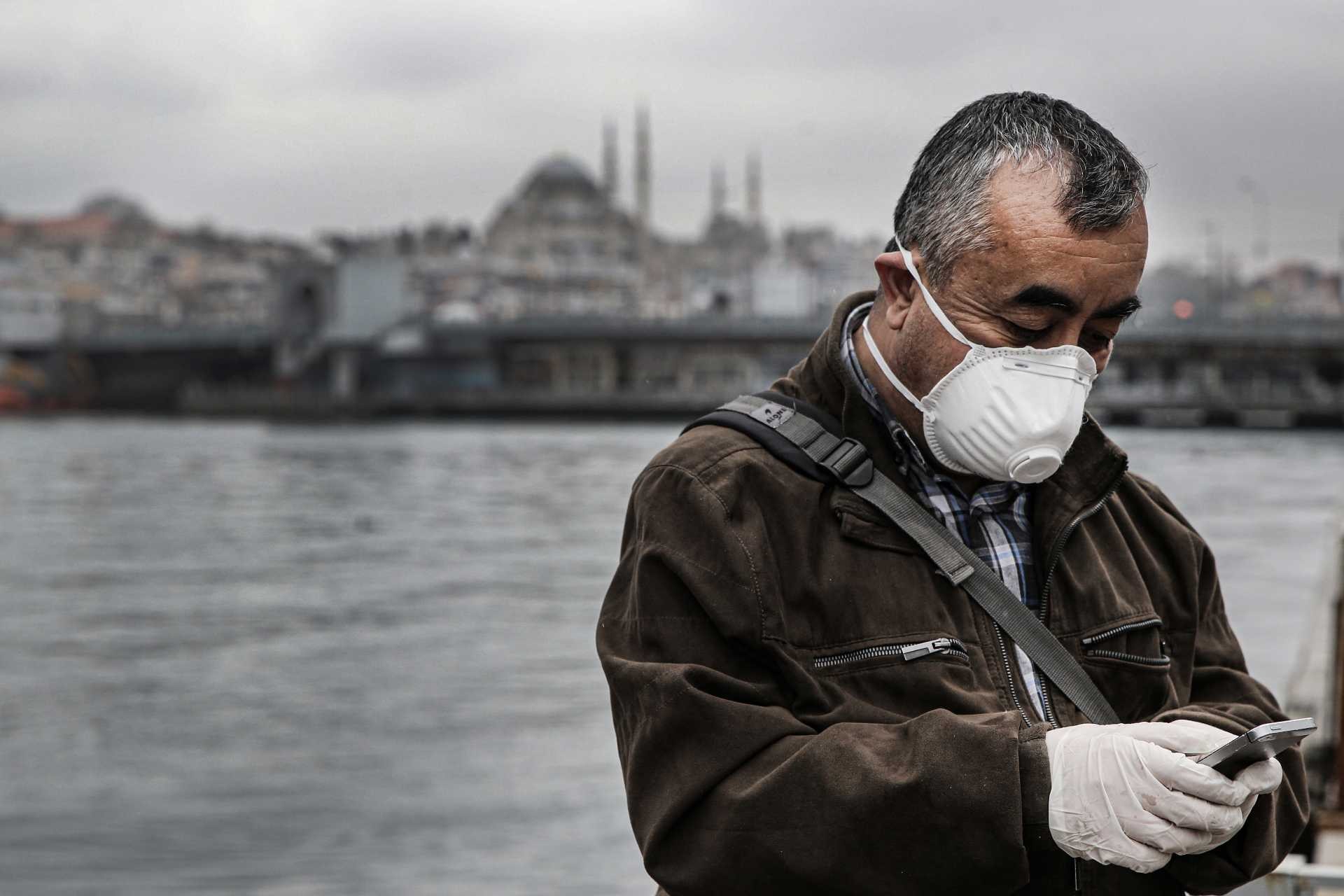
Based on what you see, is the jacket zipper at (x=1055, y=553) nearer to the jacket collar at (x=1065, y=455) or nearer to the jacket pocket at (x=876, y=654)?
the jacket collar at (x=1065, y=455)

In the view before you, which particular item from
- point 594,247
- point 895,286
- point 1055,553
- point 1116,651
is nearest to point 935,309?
point 895,286

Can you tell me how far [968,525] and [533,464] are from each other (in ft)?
133

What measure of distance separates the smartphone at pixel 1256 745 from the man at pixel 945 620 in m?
0.02

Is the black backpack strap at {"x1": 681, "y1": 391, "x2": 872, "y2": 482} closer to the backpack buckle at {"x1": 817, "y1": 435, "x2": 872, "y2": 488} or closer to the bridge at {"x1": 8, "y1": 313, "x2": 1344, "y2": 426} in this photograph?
the backpack buckle at {"x1": 817, "y1": 435, "x2": 872, "y2": 488}

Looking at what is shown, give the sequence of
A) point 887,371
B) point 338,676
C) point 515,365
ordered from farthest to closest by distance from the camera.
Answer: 1. point 515,365
2. point 338,676
3. point 887,371

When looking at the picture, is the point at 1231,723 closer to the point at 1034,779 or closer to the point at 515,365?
the point at 1034,779

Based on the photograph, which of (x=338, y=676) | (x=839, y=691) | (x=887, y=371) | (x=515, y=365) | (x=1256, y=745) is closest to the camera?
(x=1256, y=745)

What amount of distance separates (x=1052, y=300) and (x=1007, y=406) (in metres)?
0.10

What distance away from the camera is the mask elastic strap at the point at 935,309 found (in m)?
1.59

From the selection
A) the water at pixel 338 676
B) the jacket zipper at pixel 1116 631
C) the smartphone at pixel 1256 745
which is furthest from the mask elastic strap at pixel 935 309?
the water at pixel 338 676

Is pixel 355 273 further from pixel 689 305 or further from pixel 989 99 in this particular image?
pixel 989 99

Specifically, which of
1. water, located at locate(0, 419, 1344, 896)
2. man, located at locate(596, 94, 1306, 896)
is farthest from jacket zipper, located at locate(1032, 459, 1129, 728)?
water, located at locate(0, 419, 1344, 896)

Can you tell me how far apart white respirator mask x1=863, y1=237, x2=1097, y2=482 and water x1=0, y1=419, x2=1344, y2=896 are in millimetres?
5626

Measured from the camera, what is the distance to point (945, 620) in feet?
5.16
